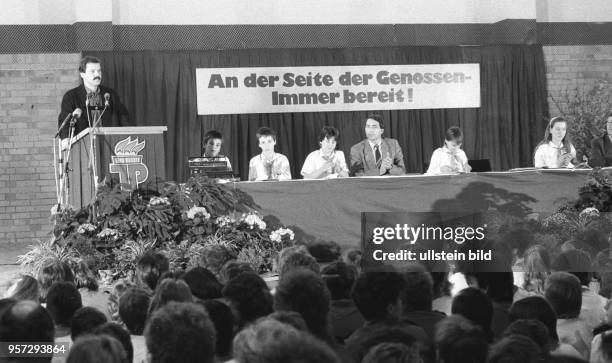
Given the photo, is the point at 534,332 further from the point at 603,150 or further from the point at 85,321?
the point at 603,150

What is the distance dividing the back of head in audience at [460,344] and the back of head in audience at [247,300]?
108 cm

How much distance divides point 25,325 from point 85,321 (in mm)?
443

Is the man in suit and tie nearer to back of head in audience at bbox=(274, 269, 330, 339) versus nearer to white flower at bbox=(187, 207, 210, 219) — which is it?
white flower at bbox=(187, 207, 210, 219)

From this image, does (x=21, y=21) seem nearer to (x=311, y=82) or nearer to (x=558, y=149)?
(x=311, y=82)

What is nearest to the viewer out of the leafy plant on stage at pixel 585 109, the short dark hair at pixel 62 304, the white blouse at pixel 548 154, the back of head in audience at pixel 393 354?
the back of head in audience at pixel 393 354

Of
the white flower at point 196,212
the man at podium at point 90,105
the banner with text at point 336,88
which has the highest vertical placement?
the banner with text at point 336,88

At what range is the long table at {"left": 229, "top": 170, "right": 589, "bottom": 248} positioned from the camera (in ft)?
34.4

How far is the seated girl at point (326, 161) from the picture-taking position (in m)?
11.3

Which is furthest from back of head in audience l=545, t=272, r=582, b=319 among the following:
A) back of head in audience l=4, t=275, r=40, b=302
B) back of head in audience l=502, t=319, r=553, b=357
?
back of head in audience l=4, t=275, r=40, b=302

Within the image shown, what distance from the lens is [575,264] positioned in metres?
5.27

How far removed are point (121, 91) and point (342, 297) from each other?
9866mm

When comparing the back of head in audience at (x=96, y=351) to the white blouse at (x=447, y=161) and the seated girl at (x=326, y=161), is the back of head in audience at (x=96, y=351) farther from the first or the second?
the white blouse at (x=447, y=161)

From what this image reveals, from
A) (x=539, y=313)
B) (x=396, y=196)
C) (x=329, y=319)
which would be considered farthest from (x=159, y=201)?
(x=539, y=313)

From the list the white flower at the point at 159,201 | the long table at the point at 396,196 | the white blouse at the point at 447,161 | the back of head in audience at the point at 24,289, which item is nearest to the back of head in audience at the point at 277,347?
the back of head in audience at the point at 24,289
